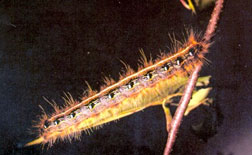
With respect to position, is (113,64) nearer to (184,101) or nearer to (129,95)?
(129,95)

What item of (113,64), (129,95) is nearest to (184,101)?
(129,95)

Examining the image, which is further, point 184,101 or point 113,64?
point 113,64

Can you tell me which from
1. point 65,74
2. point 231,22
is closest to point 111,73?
point 65,74

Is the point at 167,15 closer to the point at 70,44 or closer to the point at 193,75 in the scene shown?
the point at 193,75

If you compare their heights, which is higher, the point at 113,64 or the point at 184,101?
the point at 113,64
